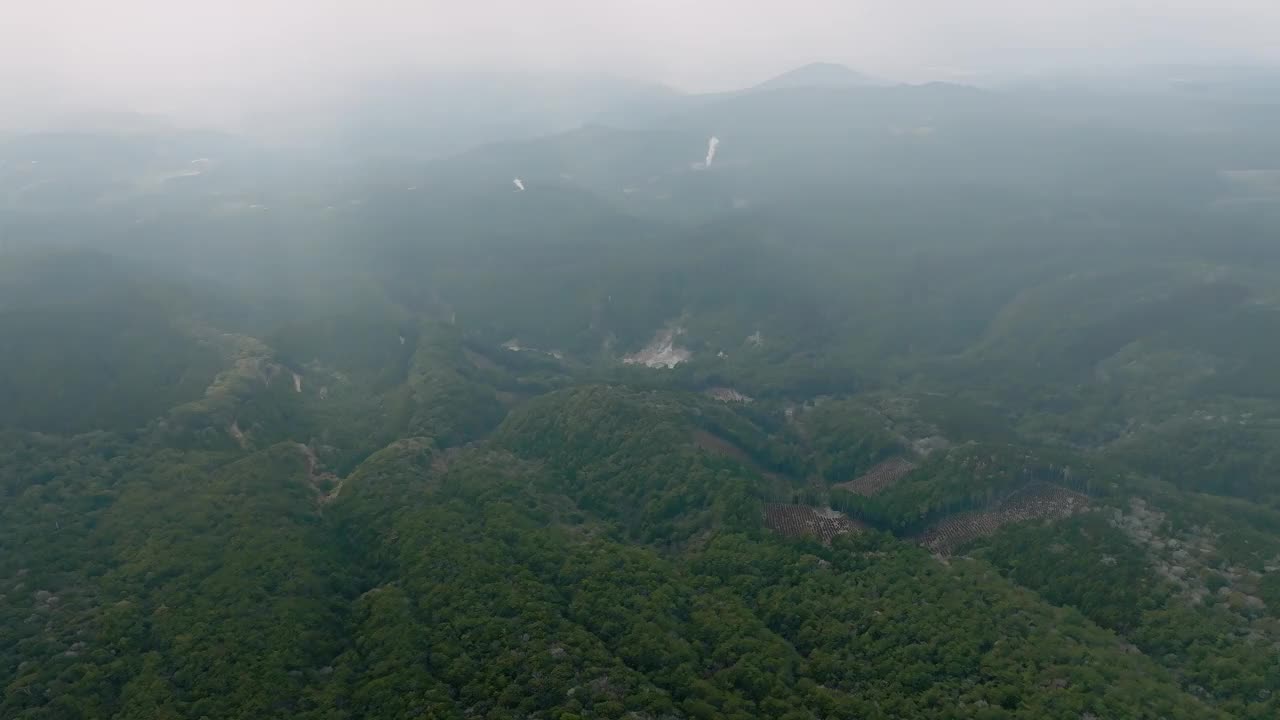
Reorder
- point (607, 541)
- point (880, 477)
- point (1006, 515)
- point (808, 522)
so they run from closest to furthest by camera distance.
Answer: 1. point (607, 541)
2. point (808, 522)
3. point (1006, 515)
4. point (880, 477)

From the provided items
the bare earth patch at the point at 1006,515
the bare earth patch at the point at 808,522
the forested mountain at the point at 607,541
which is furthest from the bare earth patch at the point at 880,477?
the bare earth patch at the point at 1006,515

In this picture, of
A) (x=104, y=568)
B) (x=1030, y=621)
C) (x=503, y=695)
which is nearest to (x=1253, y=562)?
(x=1030, y=621)

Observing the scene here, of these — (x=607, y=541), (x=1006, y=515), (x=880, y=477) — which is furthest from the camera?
(x=880, y=477)

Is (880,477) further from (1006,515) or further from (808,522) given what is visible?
(808,522)

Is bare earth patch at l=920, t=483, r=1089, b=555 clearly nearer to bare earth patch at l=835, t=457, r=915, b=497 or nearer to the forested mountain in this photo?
the forested mountain

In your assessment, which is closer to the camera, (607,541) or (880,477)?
(607,541)

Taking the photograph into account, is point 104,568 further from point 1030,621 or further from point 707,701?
point 1030,621

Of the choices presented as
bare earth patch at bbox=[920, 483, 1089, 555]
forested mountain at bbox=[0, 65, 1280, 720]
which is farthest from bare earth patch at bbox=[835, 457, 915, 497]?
bare earth patch at bbox=[920, 483, 1089, 555]

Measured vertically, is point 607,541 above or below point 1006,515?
above

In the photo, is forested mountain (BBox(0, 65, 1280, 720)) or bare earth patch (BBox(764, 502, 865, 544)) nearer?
forested mountain (BBox(0, 65, 1280, 720))

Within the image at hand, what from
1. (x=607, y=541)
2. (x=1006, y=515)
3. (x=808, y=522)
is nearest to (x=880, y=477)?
(x=1006, y=515)

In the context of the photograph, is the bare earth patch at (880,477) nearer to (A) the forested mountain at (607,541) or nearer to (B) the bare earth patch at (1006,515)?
(A) the forested mountain at (607,541)
